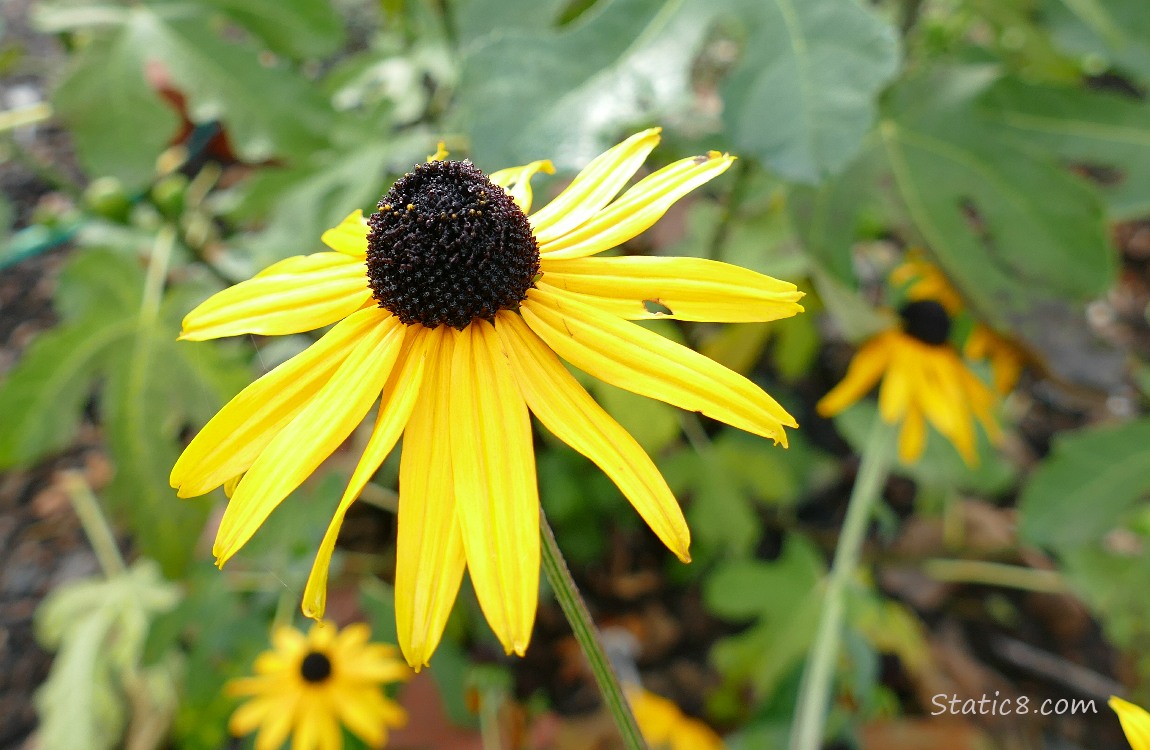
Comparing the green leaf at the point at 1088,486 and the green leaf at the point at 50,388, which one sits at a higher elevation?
the green leaf at the point at 50,388


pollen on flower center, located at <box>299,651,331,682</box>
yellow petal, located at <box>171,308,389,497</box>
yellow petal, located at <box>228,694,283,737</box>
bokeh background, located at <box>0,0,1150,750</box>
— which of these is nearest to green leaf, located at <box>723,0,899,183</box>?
bokeh background, located at <box>0,0,1150,750</box>

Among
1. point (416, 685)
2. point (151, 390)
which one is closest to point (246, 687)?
point (416, 685)

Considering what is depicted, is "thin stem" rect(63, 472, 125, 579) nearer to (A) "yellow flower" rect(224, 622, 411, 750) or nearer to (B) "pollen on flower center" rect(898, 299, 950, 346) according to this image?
(A) "yellow flower" rect(224, 622, 411, 750)

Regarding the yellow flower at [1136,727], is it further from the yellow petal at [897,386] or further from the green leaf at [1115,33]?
the green leaf at [1115,33]

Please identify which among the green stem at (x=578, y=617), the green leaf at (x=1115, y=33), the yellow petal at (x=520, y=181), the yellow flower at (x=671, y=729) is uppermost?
the yellow petal at (x=520, y=181)

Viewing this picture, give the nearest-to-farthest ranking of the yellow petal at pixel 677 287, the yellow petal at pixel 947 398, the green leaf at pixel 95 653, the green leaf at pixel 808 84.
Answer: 1. the yellow petal at pixel 677 287
2. the green leaf at pixel 808 84
3. the yellow petal at pixel 947 398
4. the green leaf at pixel 95 653

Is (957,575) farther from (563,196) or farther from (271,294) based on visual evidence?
(271,294)

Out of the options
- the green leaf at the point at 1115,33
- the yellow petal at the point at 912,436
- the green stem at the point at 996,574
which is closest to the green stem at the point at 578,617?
the yellow petal at the point at 912,436
